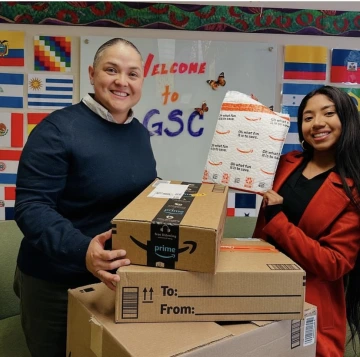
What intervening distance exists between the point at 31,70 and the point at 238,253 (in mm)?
A: 1784

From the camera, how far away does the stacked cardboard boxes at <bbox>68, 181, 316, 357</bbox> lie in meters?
0.94

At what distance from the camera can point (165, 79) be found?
2424 mm

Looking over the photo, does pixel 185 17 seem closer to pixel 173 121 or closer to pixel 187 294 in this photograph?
pixel 173 121

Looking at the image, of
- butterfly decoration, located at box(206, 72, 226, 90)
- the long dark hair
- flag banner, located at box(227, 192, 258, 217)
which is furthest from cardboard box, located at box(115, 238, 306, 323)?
butterfly decoration, located at box(206, 72, 226, 90)

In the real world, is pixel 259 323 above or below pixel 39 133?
below

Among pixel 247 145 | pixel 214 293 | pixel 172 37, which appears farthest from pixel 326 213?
pixel 172 37

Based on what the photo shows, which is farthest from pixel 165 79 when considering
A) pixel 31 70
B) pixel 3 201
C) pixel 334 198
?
pixel 334 198

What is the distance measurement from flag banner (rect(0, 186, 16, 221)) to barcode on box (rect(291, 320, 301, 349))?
1888 mm

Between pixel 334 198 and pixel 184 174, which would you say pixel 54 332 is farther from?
pixel 184 174

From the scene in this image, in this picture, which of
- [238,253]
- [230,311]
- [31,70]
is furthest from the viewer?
[31,70]

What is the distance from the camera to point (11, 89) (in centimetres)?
237

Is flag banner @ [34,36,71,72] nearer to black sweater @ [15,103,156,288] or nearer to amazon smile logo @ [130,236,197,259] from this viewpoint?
black sweater @ [15,103,156,288]

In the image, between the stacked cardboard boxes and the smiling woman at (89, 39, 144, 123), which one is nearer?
the stacked cardboard boxes

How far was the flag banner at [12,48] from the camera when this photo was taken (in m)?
2.33
